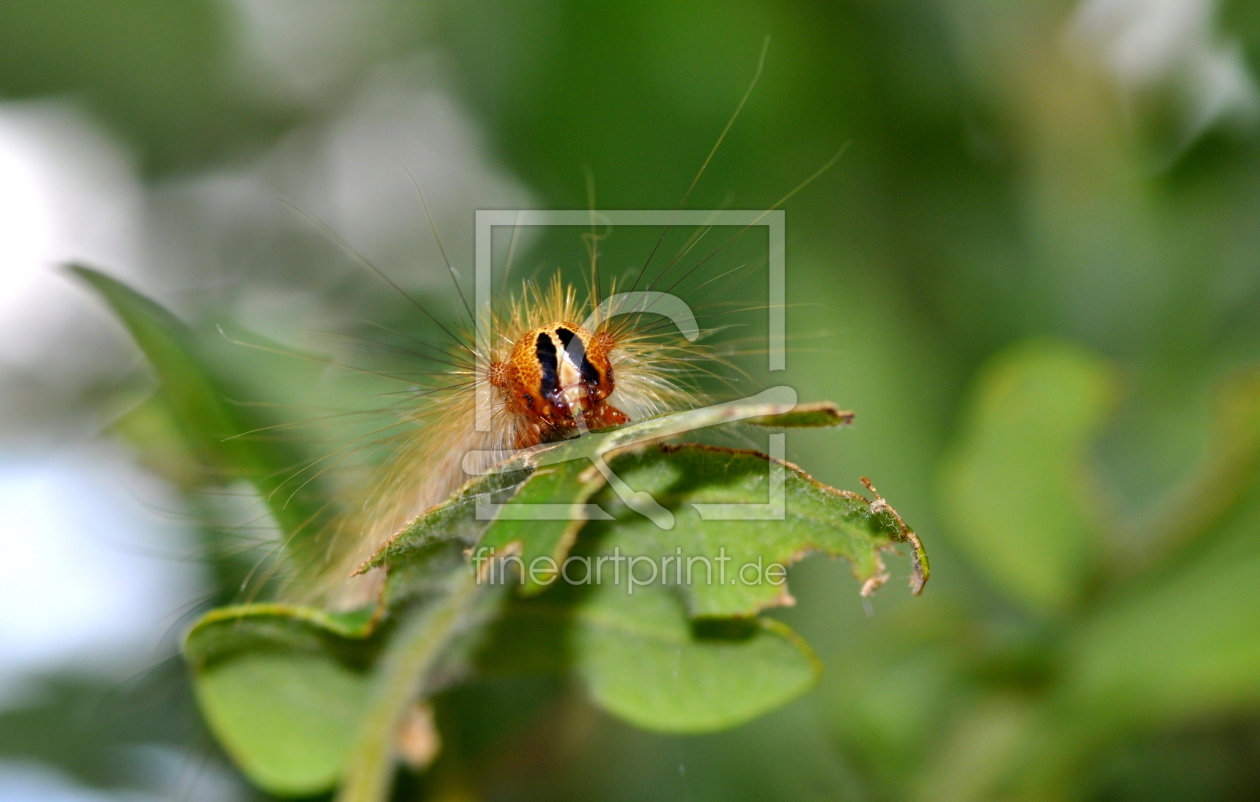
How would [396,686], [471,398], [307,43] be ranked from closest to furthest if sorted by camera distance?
1. [396,686]
2. [471,398]
3. [307,43]

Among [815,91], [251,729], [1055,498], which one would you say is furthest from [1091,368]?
[251,729]

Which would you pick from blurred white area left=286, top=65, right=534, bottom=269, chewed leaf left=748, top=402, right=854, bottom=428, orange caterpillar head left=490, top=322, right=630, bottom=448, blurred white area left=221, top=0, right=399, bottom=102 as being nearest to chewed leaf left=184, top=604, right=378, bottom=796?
orange caterpillar head left=490, top=322, right=630, bottom=448

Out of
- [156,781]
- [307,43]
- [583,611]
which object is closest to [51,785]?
[156,781]

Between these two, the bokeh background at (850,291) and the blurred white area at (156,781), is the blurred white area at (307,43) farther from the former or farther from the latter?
the blurred white area at (156,781)

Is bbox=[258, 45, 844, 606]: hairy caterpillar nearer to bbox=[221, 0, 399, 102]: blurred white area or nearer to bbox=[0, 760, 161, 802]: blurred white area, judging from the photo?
bbox=[0, 760, 161, 802]: blurred white area

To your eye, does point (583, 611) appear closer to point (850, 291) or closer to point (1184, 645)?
point (1184, 645)

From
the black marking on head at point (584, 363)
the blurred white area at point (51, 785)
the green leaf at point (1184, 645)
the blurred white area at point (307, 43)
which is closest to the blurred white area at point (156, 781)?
the blurred white area at point (51, 785)
